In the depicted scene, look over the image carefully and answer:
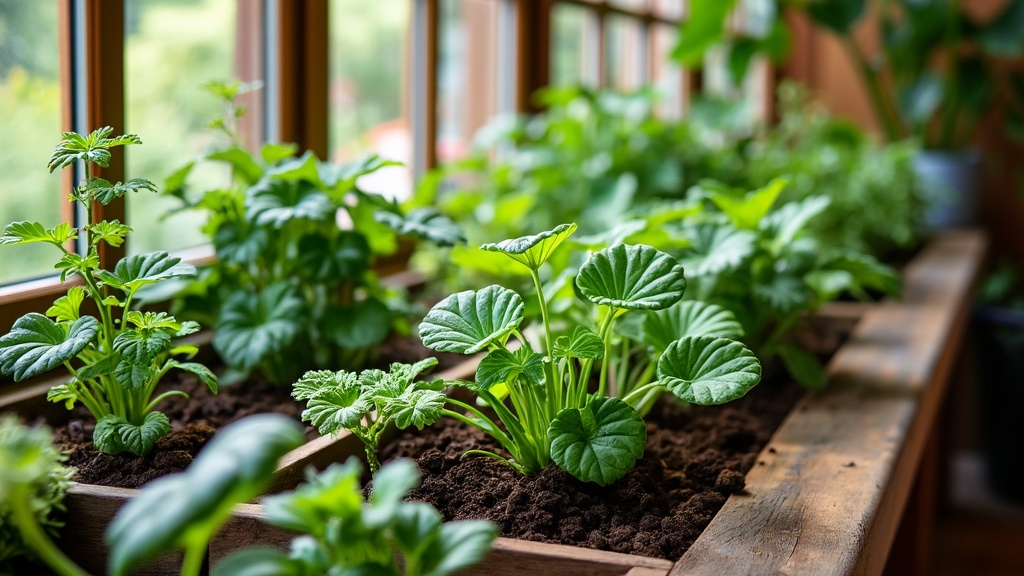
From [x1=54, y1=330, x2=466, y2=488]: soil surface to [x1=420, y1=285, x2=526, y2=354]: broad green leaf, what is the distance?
37cm

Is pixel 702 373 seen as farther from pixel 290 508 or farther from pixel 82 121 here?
pixel 82 121

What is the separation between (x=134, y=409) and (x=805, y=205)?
1.12 m

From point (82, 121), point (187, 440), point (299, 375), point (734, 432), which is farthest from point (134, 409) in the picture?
point (734, 432)

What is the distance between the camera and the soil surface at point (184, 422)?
1.20m

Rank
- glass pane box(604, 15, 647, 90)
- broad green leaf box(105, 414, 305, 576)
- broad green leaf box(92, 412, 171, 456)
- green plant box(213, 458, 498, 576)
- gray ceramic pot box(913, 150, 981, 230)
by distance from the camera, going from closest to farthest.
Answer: broad green leaf box(105, 414, 305, 576), green plant box(213, 458, 498, 576), broad green leaf box(92, 412, 171, 456), glass pane box(604, 15, 647, 90), gray ceramic pot box(913, 150, 981, 230)

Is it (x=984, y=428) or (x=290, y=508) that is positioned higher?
(x=290, y=508)

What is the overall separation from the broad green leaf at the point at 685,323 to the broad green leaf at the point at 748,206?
0.36 metres

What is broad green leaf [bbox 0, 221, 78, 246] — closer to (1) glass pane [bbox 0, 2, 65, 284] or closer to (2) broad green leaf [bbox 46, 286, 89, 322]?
(2) broad green leaf [bbox 46, 286, 89, 322]

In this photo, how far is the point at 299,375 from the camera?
1.58 meters

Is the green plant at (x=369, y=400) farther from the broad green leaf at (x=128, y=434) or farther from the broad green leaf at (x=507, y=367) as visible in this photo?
the broad green leaf at (x=128, y=434)

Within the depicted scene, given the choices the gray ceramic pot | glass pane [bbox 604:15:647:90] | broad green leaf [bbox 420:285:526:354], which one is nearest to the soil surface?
broad green leaf [bbox 420:285:526:354]

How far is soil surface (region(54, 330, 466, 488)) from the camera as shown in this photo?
3.95ft

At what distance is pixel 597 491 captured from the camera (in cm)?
119

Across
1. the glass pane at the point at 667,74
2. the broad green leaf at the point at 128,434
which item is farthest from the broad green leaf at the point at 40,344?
the glass pane at the point at 667,74
